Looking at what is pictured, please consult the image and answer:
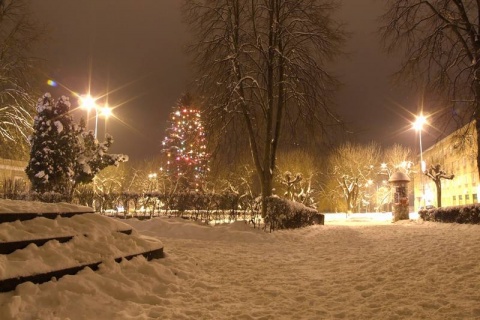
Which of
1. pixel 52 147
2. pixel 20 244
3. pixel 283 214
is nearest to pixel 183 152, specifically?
pixel 52 147

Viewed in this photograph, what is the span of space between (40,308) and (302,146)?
55.8ft

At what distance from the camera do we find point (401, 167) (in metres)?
52.5

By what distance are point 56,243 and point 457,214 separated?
1616 centimetres

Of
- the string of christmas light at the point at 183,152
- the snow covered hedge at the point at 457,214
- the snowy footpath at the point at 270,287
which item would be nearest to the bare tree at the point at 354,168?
the string of christmas light at the point at 183,152

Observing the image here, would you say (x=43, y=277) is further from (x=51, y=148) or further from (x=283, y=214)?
(x=51, y=148)

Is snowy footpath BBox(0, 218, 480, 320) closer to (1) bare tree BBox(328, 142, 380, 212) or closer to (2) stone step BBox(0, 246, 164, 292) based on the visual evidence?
(2) stone step BBox(0, 246, 164, 292)

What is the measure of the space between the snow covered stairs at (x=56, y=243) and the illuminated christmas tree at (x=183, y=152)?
35680 millimetres

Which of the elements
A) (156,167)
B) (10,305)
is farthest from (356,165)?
(10,305)

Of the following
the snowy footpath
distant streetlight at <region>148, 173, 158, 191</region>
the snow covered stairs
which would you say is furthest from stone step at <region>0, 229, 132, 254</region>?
distant streetlight at <region>148, 173, 158, 191</region>

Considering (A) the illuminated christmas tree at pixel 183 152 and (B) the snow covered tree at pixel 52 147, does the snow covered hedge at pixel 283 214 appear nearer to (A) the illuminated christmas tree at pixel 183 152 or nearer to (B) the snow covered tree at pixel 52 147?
(B) the snow covered tree at pixel 52 147

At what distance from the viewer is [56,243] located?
5785 mm

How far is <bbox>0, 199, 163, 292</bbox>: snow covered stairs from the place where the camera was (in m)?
4.96

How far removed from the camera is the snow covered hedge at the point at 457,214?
16.0 m

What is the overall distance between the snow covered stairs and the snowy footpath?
6.7 inches
